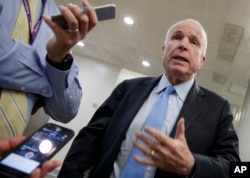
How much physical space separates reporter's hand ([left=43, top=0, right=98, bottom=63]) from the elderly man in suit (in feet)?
1.25

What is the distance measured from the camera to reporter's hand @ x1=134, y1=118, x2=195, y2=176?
0.91 meters

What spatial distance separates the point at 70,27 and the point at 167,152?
50cm

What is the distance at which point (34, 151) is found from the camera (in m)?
0.64

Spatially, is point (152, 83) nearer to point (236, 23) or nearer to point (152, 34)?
point (236, 23)

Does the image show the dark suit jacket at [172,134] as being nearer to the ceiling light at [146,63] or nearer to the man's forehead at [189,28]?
the man's forehead at [189,28]

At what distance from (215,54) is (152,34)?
3.71 ft

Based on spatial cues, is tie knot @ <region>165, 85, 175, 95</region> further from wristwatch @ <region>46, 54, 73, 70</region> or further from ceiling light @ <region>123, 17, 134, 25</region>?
ceiling light @ <region>123, 17, 134, 25</region>

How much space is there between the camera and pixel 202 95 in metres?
1.34

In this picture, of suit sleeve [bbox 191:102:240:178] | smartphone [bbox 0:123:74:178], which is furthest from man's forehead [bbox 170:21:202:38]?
smartphone [bbox 0:123:74:178]

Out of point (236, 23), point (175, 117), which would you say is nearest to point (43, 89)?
point (175, 117)

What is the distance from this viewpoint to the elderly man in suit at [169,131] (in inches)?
37.7

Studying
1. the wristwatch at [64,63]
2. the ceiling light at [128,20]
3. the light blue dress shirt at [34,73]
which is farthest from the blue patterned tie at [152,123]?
the ceiling light at [128,20]

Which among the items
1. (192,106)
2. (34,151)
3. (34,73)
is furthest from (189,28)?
(34,151)

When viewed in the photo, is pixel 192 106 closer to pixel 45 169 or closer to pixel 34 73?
pixel 34 73
